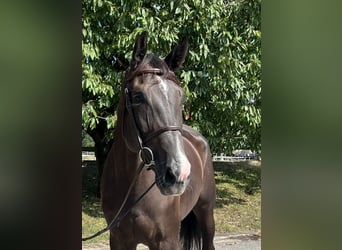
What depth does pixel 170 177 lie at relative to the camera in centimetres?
186

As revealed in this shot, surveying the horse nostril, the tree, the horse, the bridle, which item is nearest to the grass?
the tree

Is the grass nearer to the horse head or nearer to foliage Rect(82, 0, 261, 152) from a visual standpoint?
foliage Rect(82, 0, 261, 152)

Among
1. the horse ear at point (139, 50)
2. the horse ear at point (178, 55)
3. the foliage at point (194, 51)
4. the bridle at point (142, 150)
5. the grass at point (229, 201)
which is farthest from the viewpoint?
the grass at point (229, 201)

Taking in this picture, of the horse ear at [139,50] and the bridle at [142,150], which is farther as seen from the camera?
the horse ear at [139,50]

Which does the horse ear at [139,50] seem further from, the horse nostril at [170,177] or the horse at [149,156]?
the horse nostril at [170,177]

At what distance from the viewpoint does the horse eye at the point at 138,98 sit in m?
2.01

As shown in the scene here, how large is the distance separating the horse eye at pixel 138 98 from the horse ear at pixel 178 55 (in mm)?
375

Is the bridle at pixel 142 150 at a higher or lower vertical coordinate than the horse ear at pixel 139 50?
lower

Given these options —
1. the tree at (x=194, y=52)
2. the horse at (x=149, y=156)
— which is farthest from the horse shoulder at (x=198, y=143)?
the tree at (x=194, y=52)

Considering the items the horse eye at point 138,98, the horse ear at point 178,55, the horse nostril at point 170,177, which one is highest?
the horse ear at point 178,55
